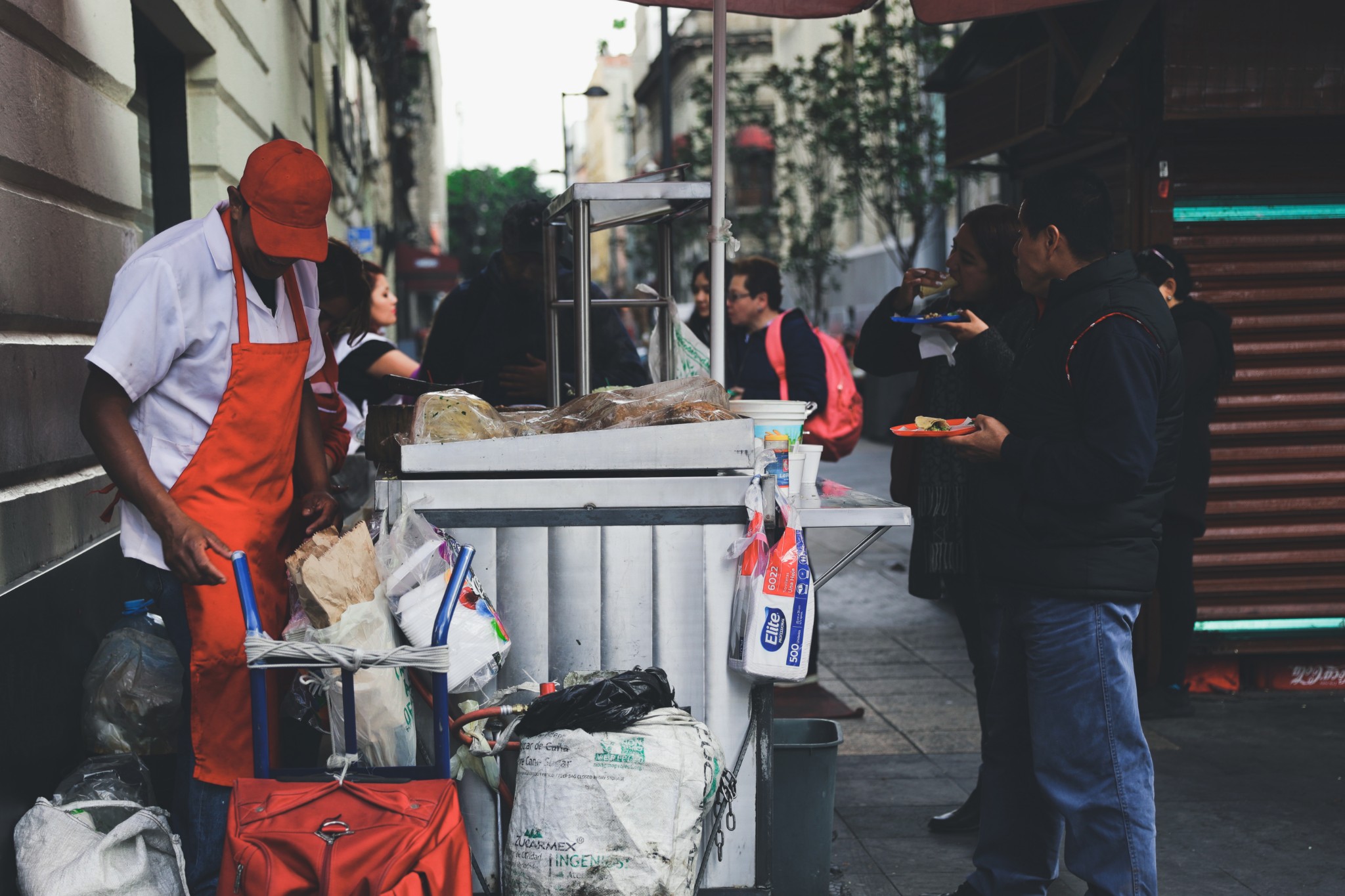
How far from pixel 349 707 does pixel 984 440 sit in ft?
5.77

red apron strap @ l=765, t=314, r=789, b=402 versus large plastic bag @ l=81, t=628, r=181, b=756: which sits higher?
red apron strap @ l=765, t=314, r=789, b=402

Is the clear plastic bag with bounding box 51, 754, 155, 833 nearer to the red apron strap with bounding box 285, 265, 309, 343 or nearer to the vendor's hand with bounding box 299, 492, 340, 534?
the vendor's hand with bounding box 299, 492, 340, 534

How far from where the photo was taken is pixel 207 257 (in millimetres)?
3016

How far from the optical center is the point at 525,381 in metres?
5.00

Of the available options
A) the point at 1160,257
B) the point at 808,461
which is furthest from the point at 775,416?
the point at 1160,257

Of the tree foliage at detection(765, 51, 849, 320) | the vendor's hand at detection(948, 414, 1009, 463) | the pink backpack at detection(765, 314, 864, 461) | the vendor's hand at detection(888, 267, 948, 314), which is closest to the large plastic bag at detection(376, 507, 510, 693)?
the vendor's hand at detection(948, 414, 1009, 463)

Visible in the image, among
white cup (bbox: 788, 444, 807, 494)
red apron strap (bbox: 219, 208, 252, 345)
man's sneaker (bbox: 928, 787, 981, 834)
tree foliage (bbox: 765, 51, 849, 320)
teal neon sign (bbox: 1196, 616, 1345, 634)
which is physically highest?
tree foliage (bbox: 765, 51, 849, 320)

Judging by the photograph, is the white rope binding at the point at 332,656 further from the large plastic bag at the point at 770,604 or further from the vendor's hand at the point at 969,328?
the vendor's hand at the point at 969,328

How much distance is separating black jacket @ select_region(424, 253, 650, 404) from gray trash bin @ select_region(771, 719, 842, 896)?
2035 millimetres

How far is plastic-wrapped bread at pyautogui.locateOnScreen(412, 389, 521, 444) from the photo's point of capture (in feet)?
10.6

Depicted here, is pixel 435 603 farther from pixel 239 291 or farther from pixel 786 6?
pixel 786 6

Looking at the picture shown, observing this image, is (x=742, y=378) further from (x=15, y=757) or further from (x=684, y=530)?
(x=15, y=757)

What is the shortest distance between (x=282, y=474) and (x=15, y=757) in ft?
2.95

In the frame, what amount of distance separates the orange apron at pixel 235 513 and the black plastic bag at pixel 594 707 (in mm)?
725
